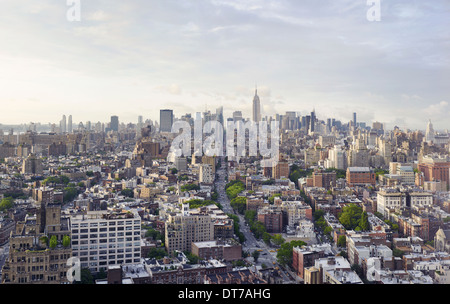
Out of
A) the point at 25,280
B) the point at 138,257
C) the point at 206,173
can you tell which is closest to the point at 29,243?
the point at 25,280

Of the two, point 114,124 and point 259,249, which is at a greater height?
point 114,124

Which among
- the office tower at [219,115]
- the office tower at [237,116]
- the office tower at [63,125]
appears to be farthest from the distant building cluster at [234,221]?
the office tower at [63,125]

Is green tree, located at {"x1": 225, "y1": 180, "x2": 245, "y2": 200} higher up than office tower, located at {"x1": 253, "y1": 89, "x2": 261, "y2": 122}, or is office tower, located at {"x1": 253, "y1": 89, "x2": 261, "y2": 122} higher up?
office tower, located at {"x1": 253, "y1": 89, "x2": 261, "y2": 122}

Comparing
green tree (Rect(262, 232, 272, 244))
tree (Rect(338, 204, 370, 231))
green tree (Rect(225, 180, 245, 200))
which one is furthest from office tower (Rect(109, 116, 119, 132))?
green tree (Rect(262, 232, 272, 244))

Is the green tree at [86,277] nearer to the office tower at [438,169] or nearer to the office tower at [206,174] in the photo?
the office tower at [206,174]

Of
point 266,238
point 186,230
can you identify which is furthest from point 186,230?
point 266,238

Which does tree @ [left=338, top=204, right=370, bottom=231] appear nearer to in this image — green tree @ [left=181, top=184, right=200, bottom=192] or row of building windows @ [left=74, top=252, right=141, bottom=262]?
row of building windows @ [left=74, top=252, right=141, bottom=262]

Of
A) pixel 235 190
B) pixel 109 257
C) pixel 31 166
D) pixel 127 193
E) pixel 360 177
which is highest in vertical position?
pixel 31 166

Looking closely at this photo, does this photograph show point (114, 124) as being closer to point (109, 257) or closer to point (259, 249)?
Answer: point (259, 249)
